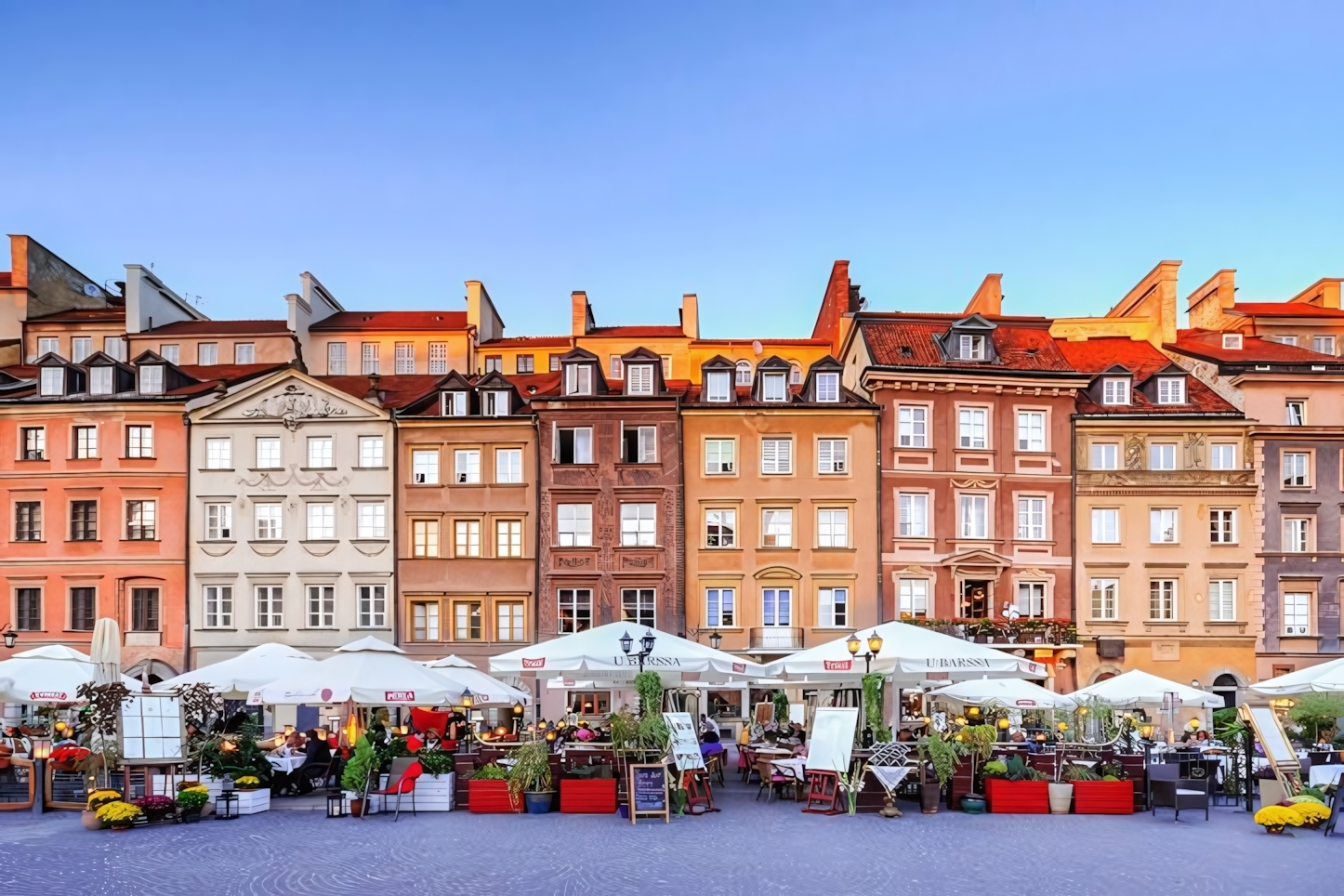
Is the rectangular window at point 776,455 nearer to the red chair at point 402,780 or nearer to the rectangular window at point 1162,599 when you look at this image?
the rectangular window at point 1162,599

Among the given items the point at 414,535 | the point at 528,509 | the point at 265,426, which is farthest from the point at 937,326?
the point at 265,426

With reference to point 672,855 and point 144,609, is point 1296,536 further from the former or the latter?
point 144,609

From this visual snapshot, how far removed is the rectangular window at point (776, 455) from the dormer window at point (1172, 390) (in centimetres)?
1241

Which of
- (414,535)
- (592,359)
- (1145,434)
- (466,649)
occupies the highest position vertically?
(592,359)

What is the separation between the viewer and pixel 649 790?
17703mm

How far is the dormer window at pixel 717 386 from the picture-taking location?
39094 mm

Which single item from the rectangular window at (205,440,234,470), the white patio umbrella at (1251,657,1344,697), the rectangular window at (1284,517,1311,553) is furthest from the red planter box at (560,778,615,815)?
the rectangular window at (1284,517,1311,553)

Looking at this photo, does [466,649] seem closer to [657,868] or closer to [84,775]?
[84,775]

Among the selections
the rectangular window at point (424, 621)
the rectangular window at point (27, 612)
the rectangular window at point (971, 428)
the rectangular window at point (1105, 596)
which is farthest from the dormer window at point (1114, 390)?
the rectangular window at point (27, 612)

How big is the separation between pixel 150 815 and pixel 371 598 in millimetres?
21205

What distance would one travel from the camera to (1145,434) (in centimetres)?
3878

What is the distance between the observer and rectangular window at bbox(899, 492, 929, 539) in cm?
3816

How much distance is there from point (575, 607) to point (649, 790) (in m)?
20.3

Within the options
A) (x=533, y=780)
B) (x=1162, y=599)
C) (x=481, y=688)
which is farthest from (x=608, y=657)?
(x=1162, y=599)
